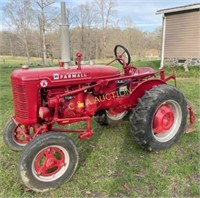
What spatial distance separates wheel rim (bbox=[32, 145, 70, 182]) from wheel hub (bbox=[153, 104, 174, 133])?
1.35 m

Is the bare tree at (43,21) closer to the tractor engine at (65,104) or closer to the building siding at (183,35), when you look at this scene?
the building siding at (183,35)

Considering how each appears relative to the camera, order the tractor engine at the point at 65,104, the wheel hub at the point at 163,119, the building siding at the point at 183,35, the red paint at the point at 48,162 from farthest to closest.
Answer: the building siding at the point at 183,35, the wheel hub at the point at 163,119, the tractor engine at the point at 65,104, the red paint at the point at 48,162

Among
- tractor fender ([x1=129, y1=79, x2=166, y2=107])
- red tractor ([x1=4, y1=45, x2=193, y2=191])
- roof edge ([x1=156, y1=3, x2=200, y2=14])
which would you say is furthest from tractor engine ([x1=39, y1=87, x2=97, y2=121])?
roof edge ([x1=156, y1=3, x2=200, y2=14])

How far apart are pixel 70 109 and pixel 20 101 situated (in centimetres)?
60

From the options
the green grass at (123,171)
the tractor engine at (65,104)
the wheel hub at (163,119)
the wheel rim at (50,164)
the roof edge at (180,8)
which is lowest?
the green grass at (123,171)

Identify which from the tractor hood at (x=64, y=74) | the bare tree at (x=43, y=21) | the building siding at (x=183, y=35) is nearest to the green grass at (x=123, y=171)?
the tractor hood at (x=64, y=74)

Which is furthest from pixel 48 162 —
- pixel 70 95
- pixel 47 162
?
pixel 70 95

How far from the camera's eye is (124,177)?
2.79 meters

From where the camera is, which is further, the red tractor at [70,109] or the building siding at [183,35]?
the building siding at [183,35]

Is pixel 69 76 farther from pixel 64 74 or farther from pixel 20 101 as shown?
pixel 20 101

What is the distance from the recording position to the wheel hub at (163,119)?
131 inches

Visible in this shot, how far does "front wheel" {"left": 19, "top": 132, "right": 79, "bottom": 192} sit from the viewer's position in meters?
2.43

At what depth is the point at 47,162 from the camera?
259cm

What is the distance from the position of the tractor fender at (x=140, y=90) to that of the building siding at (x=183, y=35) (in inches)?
394
